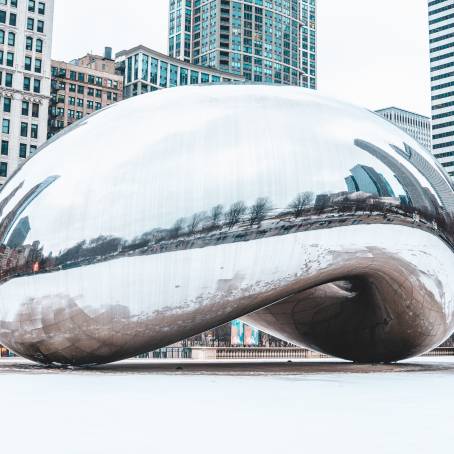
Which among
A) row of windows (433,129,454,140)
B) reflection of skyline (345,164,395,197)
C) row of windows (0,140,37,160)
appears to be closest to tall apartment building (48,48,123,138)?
row of windows (0,140,37,160)

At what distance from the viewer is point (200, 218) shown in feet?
40.9

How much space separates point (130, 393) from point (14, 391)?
1686mm

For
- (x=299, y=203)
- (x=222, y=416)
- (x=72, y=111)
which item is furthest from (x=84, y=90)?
(x=222, y=416)

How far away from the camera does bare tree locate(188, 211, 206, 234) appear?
12453 millimetres

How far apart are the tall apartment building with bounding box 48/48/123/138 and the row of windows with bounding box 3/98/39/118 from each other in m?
15.6

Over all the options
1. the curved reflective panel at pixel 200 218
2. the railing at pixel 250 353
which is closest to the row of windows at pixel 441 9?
the railing at pixel 250 353

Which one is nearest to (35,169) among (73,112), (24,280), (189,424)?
(24,280)

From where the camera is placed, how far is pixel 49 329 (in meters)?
12.9

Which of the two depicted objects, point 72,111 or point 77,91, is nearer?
point 72,111

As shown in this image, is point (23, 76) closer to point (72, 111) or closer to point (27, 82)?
point (27, 82)

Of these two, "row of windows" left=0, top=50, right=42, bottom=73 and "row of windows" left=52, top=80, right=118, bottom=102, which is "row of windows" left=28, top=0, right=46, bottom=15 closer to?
"row of windows" left=0, top=50, right=42, bottom=73

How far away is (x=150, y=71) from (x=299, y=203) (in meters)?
135

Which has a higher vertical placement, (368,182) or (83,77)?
(83,77)

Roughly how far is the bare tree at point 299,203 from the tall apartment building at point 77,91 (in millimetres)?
101762
